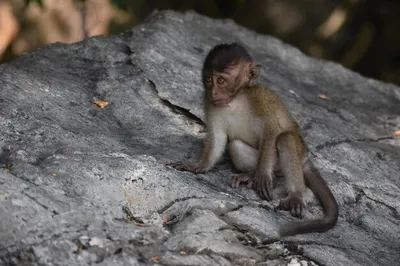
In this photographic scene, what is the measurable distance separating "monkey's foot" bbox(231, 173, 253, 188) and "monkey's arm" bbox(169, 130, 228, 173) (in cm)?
24

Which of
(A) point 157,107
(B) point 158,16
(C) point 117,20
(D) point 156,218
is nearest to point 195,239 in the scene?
(D) point 156,218

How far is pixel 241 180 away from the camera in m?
4.95

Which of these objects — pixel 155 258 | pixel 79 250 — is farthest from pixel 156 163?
pixel 79 250

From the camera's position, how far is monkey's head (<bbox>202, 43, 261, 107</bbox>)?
16.1ft

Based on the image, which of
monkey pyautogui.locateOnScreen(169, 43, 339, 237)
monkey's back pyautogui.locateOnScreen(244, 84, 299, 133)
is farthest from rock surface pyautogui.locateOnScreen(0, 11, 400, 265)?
monkey's back pyautogui.locateOnScreen(244, 84, 299, 133)

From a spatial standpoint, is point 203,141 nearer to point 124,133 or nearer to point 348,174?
point 124,133

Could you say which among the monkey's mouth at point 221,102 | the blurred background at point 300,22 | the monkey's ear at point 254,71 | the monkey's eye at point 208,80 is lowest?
the blurred background at point 300,22

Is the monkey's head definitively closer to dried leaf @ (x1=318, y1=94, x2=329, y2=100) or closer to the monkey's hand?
the monkey's hand

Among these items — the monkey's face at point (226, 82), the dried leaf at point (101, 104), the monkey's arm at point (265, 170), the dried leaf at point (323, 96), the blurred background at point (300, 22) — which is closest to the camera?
the monkey's arm at point (265, 170)

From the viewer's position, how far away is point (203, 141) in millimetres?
5586

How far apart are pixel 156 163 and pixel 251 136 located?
0.77 m

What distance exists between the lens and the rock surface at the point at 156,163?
3.94 m

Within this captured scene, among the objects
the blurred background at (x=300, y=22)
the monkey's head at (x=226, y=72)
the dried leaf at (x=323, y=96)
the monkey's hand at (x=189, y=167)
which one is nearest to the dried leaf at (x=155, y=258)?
the monkey's hand at (x=189, y=167)

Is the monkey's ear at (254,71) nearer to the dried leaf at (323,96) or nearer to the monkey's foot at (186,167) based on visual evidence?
the monkey's foot at (186,167)
